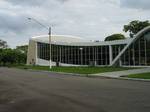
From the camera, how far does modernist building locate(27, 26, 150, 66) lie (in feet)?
201

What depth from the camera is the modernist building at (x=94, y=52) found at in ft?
201

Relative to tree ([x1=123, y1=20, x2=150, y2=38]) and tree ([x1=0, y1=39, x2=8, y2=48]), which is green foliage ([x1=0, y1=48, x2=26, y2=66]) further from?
tree ([x1=123, y1=20, x2=150, y2=38])

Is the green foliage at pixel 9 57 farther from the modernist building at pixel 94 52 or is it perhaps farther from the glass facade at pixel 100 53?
the glass facade at pixel 100 53

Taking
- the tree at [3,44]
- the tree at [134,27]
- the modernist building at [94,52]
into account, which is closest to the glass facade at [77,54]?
the modernist building at [94,52]

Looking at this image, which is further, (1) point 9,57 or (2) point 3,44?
(2) point 3,44

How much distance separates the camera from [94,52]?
253 feet

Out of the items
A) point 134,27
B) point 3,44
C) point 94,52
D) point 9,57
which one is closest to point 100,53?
point 94,52

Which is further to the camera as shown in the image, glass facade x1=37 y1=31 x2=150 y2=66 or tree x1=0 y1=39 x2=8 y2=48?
tree x1=0 y1=39 x2=8 y2=48

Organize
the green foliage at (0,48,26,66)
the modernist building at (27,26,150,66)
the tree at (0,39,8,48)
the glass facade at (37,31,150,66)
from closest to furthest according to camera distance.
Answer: the glass facade at (37,31,150,66), the modernist building at (27,26,150,66), the green foliage at (0,48,26,66), the tree at (0,39,8,48)

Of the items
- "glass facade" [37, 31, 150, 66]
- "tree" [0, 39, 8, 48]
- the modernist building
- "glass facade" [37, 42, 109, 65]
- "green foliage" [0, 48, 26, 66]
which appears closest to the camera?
"glass facade" [37, 31, 150, 66]

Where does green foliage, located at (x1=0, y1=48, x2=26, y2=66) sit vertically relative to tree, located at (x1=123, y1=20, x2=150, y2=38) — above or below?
below

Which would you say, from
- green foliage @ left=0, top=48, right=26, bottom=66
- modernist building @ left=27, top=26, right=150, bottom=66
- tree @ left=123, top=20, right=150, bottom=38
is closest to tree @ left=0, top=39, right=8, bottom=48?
green foliage @ left=0, top=48, right=26, bottom=66

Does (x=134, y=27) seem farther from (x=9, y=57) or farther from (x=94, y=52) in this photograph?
(x=9, y=57)

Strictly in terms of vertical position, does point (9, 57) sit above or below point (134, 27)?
below
